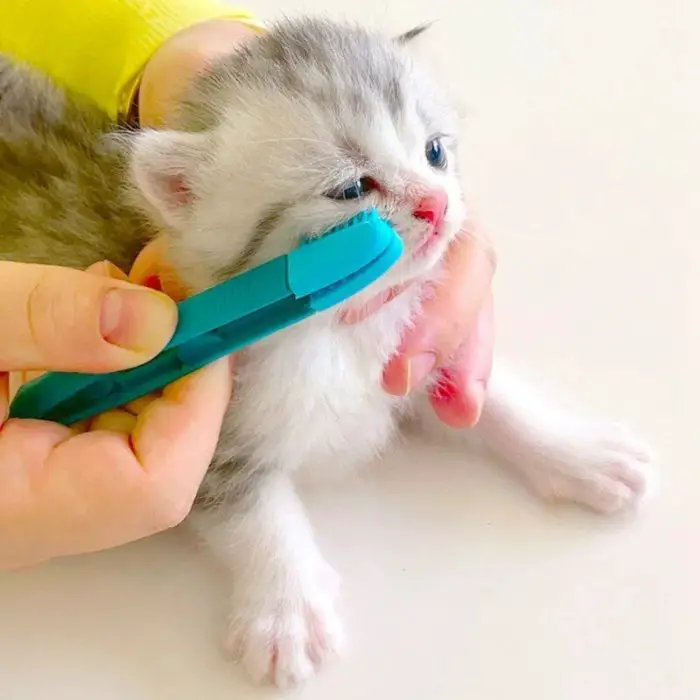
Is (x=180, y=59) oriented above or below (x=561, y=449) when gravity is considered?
above

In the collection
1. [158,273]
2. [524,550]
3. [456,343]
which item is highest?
[158,273]

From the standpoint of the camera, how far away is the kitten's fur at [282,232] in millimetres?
617

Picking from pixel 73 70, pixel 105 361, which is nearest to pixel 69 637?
pixel 105 361

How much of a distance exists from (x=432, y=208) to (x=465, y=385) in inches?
8.1

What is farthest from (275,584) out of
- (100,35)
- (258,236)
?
(100,35)

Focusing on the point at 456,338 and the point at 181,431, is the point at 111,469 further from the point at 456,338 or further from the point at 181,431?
the point at 456,338

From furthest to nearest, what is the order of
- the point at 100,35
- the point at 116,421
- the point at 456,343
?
1. the point at 100,35
2. the point at 456,343
3. the point at 116,421

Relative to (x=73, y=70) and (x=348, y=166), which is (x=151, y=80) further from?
(x=348, y=166)

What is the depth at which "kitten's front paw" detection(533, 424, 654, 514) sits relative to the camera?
765mm

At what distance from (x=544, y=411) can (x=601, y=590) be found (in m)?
0.18

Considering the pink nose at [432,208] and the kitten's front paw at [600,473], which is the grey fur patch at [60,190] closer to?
the pink nose at [432,208]

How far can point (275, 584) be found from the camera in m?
0.75

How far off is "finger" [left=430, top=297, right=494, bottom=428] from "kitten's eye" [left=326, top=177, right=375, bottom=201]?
22 cm

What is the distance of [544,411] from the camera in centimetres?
84
